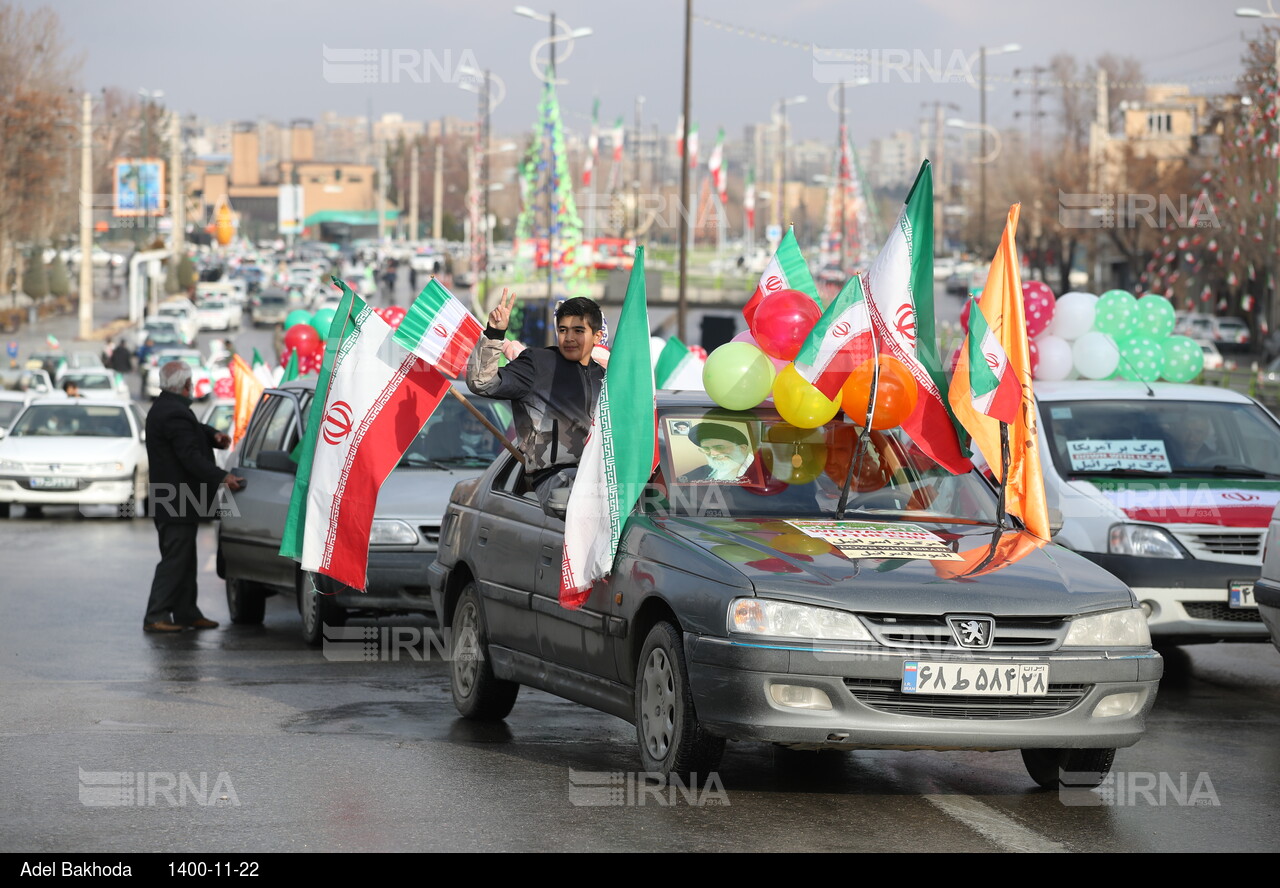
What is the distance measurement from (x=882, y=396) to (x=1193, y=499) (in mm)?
3521

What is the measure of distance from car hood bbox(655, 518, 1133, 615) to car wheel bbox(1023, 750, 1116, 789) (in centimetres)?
64

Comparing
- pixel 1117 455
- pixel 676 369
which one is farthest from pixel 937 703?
pixel 676 369

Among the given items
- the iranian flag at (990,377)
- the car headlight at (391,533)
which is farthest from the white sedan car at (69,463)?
the iranian flag at (990,377)

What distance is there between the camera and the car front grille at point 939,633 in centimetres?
674

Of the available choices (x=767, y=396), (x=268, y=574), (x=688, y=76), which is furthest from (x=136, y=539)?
(x=688, y=76)

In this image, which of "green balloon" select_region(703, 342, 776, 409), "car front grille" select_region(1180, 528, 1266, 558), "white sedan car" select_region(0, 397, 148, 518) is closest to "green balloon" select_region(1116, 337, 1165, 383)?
"car front grille" select_region(1180, 528, 1266, 558)

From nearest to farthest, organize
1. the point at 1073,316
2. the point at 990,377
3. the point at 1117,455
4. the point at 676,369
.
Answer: the point at 990,377
the point at 1117,455
the point at 1073,316
the point at 676,369

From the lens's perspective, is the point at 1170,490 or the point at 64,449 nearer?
the point at 1170,490

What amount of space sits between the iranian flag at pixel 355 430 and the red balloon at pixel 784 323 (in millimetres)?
1598

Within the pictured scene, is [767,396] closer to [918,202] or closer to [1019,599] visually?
[918,202]

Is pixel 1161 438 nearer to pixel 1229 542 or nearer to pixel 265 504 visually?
pixel 1229 542

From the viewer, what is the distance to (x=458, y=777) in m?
7.46

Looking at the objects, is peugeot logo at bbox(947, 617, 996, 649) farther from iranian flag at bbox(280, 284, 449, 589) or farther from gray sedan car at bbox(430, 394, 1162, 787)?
iranian flag at bbox(280, 284, 449, 589)

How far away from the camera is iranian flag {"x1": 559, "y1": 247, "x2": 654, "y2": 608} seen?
298 inches
